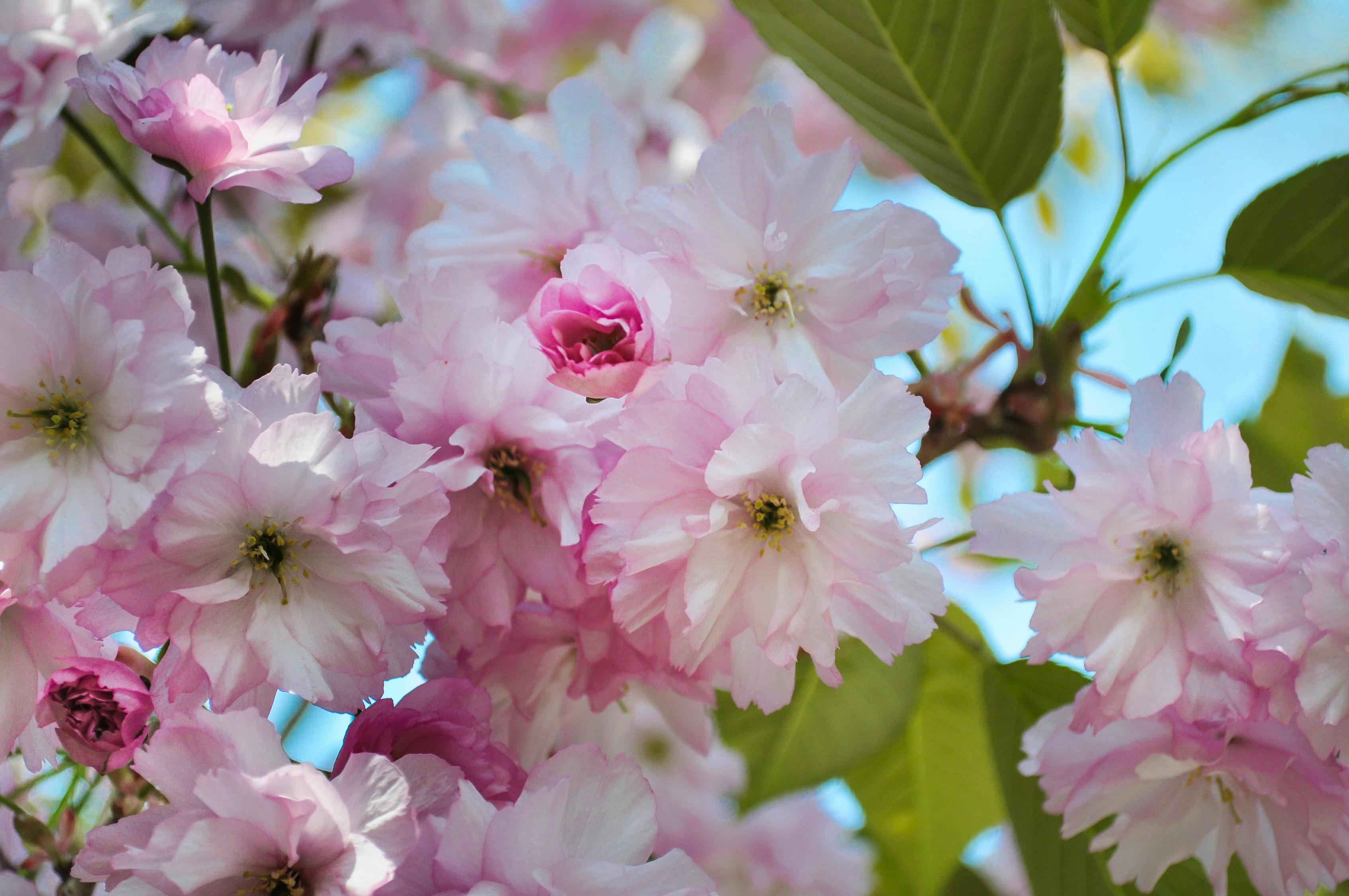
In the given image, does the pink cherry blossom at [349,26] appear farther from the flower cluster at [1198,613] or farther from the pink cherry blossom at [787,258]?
the flower cluster at [1198,613]

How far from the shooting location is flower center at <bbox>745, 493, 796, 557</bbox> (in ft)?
1.59

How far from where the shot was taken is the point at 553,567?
0.52 metres

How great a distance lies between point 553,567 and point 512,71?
4.65 feet

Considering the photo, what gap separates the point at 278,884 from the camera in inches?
18.1

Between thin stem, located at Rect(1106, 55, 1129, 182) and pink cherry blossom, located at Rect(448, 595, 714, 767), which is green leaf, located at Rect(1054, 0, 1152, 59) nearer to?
thin stem, located at Rect(1106, 55, 1129, 182)

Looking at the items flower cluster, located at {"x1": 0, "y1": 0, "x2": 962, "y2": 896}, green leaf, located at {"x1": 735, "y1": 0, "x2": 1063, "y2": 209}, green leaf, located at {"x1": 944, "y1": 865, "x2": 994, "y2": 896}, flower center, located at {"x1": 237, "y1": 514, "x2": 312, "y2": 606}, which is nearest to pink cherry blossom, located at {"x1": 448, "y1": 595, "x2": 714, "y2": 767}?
flower cluster, located at {"x1": 0, "y1": 0, "x2": 962, "y2": 896}

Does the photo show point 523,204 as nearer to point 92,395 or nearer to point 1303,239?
point 92,395

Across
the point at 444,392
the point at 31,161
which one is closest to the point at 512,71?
the point at 31,161

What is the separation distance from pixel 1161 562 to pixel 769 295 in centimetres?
24

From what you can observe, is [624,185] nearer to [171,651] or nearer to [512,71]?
[171,651]

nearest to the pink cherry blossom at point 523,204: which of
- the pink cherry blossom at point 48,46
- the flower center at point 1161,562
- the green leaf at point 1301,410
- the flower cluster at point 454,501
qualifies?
the flower cluster at point 454,501

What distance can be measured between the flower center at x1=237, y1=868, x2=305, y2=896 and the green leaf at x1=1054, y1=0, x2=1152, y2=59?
2.21ft

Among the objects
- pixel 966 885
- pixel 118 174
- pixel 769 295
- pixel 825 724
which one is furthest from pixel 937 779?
pixel 118 174

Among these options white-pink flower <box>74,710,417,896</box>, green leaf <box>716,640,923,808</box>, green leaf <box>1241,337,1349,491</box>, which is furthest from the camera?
green leaf <box>1241,337,1349,491</box>
